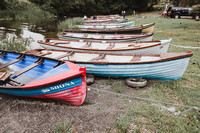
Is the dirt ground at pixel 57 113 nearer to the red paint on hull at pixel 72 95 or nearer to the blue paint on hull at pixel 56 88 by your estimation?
the red paint on hull at pixel 72 95

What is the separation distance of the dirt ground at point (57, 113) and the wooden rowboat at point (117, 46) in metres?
3.05

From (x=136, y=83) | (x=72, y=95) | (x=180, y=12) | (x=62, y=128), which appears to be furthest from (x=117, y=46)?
(x=180, y=12)

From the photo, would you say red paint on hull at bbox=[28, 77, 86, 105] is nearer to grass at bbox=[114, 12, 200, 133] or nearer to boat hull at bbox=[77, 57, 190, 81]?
grass at bbox=[114, 12, 200, 133]

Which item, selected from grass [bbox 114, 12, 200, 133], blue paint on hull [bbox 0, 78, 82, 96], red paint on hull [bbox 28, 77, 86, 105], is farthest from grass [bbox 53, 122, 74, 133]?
grass [bbox 114, 12, 200, 133]

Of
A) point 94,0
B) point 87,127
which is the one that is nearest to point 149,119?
point 87,127

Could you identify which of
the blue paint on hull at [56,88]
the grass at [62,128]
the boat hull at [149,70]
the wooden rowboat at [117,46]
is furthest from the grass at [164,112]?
the wooden rowboat at [117,46]

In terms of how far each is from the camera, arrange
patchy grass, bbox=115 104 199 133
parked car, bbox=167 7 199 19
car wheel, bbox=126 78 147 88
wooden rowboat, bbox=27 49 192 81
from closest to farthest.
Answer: patchy grass, bbox=115 104 199 133 → wooden rowboat, bbox=27 49 192 81 → car wheel, bbox=126 78 147 88 → parked car, bbox=167 7 199 19

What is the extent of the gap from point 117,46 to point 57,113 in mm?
5287

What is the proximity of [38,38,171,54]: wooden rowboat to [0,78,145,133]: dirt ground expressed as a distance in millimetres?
3053

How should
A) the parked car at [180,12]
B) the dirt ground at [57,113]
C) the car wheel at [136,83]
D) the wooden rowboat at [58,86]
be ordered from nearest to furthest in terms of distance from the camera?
the dirt ground at [57,113], the wooden rowboat at [58,86], the car wheel at [136,83], the parked car at [180,12]

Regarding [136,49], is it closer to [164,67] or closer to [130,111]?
[164,67]

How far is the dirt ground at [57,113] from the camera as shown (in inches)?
133

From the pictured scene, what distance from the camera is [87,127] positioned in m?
3.35

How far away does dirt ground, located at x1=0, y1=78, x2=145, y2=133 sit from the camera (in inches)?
133
